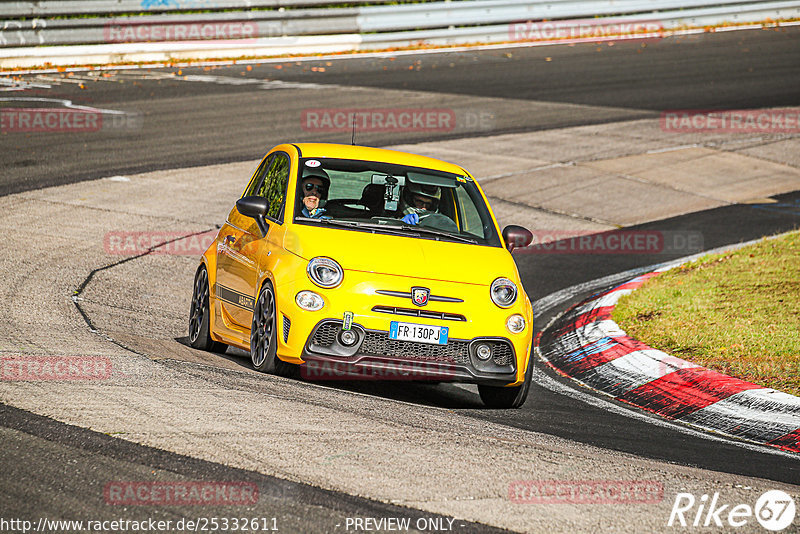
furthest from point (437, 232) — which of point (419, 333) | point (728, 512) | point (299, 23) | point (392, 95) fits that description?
point (299, 23)

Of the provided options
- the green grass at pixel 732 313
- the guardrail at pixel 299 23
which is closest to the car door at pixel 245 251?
the green grass at pixel 732 313

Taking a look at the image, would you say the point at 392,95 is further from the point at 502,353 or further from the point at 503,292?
the point at 502,353

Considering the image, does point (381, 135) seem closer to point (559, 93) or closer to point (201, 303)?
point (559, 93)

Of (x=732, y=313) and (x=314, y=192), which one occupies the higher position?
(x=314, y=192)

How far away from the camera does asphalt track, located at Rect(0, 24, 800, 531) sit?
540cm

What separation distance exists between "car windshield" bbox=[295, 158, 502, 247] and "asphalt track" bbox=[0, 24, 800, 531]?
1182mm

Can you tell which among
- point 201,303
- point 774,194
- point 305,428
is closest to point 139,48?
point 774,194

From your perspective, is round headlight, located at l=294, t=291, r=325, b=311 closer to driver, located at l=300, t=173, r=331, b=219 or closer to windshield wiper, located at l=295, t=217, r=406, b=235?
A: windshield wiper, located at l=295, t=217, r=406, b=235

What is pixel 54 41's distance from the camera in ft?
80.7

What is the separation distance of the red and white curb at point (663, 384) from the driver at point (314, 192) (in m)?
2.46

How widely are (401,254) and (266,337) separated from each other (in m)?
1.07

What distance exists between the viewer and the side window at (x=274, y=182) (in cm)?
845

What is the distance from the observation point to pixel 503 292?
7.55 metres

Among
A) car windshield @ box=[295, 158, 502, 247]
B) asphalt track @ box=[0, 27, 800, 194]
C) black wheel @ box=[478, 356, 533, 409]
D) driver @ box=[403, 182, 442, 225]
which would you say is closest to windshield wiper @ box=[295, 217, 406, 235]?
car windshield @ box=[295, 158, 502, 247]
